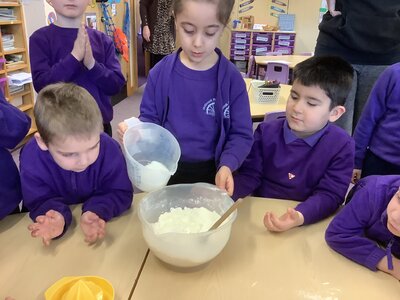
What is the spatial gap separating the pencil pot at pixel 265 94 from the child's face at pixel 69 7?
4.14 feet

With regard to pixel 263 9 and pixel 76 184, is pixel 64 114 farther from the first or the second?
pixel 263 9

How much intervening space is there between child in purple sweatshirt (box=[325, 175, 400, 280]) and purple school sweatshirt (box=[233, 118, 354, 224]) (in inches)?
7.1

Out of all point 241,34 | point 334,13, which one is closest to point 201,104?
point 334,13

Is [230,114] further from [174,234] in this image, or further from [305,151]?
[174,234]

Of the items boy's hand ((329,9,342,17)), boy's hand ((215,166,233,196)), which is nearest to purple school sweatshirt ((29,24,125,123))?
boy's hand ((215,166,233,196))

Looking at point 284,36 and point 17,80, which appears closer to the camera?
point 17,80

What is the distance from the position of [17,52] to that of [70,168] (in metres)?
2.72

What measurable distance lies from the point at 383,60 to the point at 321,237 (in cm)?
125

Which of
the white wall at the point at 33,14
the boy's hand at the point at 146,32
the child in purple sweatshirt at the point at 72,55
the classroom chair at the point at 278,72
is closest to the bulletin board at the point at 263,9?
the boy's hand at the point at 146,32

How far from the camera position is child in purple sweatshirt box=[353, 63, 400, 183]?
5.13 feet

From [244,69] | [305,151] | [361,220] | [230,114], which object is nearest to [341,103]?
[305,151]

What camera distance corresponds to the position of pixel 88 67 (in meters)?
1.58

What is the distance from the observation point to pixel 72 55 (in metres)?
1.49

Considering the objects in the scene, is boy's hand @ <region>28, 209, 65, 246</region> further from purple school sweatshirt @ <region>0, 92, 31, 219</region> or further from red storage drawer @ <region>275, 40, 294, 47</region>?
red storage drawer @ <region>275, 40, 294, 47</region>
